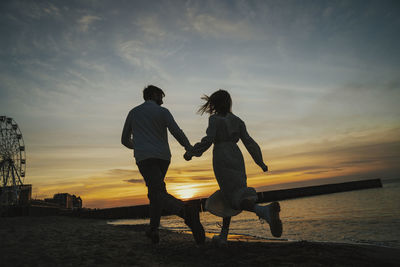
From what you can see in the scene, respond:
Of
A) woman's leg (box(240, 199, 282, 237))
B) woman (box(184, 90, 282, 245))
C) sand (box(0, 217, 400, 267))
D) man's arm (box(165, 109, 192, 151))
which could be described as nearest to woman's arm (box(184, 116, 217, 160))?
woman (box(184, 90, 282, 245))

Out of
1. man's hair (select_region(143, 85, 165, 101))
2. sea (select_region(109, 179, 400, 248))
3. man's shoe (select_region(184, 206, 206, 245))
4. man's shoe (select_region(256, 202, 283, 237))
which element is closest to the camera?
man's shoe (select_region(256, 202, 283, 237))

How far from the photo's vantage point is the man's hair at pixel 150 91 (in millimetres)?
4020

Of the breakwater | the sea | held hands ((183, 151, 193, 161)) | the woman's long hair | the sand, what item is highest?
the woman's long hair

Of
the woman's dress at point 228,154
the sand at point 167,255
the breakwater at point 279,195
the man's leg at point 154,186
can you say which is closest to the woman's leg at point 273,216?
the sand at point 167,255

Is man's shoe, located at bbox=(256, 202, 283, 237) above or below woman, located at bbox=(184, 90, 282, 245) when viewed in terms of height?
below

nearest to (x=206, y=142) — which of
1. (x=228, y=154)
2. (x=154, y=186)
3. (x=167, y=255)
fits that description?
(x=228, y=154)

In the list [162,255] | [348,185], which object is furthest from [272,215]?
[348,185]

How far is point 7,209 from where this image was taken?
25984mm

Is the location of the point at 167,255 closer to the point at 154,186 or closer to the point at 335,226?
the point at 154,186

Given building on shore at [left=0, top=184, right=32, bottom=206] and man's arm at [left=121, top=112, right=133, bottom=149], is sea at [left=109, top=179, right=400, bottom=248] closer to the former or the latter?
man's arm at [left=121, top=112, right=133, bottom=149]

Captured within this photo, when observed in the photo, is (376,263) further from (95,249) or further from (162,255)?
(95,249)

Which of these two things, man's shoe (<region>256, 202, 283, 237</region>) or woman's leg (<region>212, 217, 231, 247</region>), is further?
woman's leg (<region>212, 217, 231, 247</region>)

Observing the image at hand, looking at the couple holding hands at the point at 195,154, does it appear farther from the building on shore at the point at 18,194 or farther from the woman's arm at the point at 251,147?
the building on shore at the point at 18,194

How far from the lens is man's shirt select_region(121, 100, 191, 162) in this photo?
3531 mm
